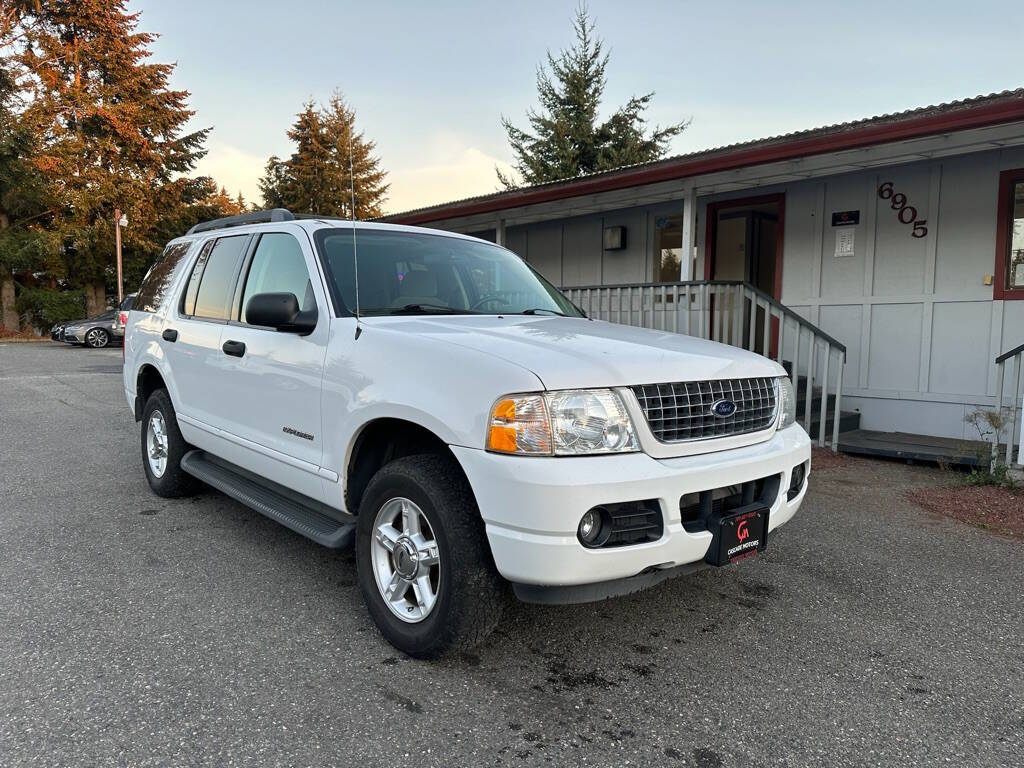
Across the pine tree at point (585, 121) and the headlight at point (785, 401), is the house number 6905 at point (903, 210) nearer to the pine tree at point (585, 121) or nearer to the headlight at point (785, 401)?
the headlight at point (785, 401)

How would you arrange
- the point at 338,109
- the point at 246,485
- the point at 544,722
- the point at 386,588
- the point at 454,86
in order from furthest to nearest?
the point at 338,109 → the point at 454,86 → the point at 246,485 → the point at 386,588 → the point at 544,722

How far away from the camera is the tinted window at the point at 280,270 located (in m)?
3.45

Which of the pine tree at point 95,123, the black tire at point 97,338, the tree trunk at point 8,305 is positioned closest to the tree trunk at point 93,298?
the pine tree at point 95,123

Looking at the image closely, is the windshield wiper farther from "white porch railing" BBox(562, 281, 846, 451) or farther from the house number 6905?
the house number 6905

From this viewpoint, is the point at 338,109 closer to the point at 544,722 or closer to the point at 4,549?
the point at 4,549

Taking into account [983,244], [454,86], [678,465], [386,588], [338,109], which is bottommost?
[386,588]

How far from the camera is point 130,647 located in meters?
2.82

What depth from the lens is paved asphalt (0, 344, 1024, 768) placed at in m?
2.23

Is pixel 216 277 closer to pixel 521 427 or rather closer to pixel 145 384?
pixel 145 384

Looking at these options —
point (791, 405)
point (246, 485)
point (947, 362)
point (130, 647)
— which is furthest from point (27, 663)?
point (947, 362)

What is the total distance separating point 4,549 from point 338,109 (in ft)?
113

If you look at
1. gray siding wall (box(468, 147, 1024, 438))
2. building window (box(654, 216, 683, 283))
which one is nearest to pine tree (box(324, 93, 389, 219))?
building window (box(654, 216, 683, 283))

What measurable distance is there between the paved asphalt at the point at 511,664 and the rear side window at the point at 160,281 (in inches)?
64.0

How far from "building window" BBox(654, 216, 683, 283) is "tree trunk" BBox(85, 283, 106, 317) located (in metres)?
29.7
